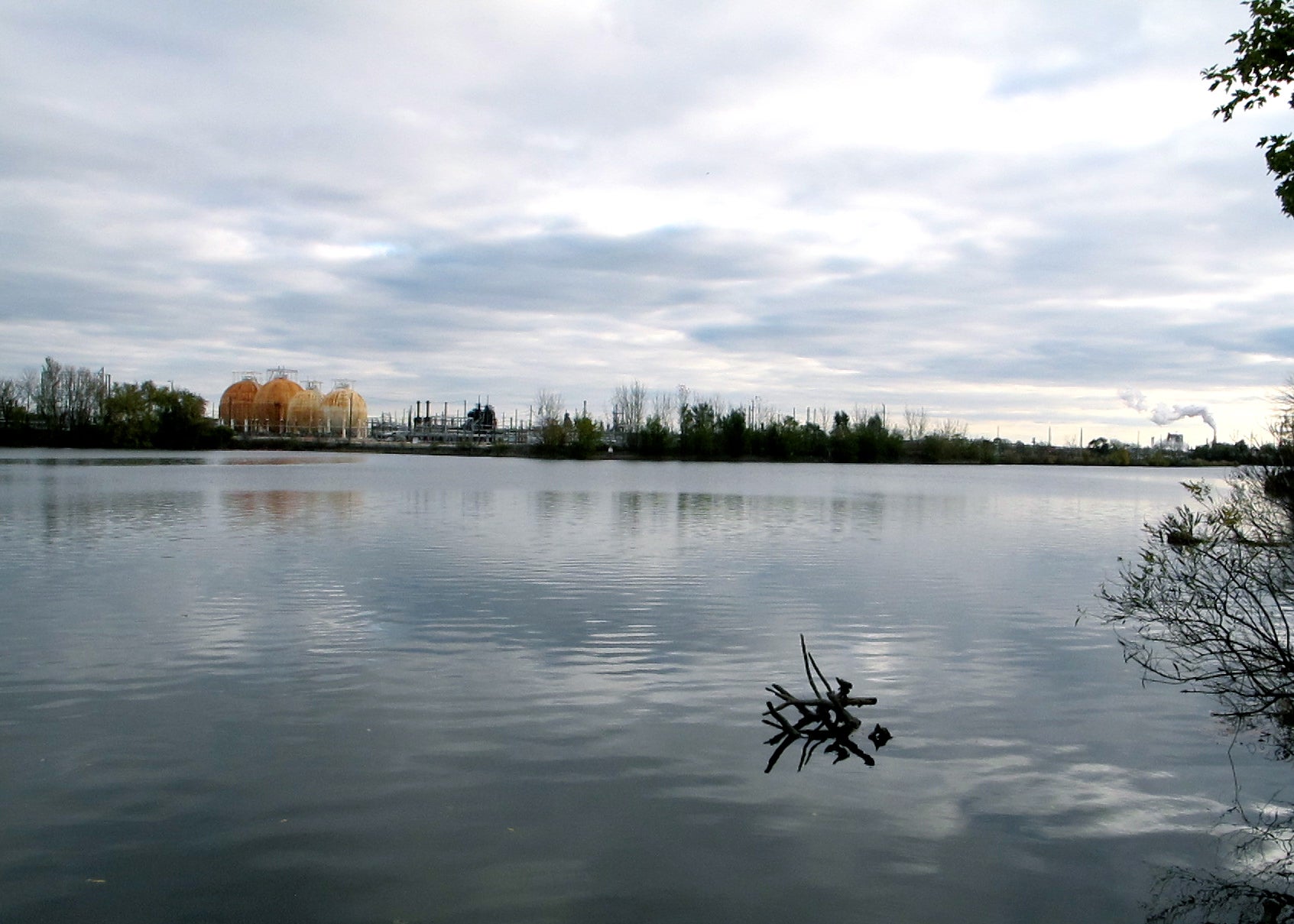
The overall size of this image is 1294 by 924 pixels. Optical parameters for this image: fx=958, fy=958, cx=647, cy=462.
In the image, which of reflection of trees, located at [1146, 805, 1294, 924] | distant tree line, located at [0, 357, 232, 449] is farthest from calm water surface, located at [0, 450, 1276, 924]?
distant tree line, located at [0, 357, 232, 449]

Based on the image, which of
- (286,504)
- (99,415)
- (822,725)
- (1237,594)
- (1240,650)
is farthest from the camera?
(99,415)

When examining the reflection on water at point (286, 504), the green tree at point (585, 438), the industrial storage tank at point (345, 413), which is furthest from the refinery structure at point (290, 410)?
the reflection on water at point (286, 504)

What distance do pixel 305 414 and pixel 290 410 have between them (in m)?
2.01

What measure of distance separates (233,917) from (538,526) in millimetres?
20791

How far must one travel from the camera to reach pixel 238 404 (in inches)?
4764

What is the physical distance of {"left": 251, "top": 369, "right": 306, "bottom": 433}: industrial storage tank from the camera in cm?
11738

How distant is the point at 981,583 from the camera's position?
59.6 feet

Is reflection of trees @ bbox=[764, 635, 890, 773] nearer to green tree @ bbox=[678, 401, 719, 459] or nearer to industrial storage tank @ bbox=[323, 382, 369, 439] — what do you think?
green tree @ bbox=[678, 401, 719, 459]

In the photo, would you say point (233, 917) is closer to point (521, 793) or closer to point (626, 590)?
point (521, 793)

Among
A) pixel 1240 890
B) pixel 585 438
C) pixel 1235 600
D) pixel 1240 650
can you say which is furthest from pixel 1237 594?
pixel 585 438

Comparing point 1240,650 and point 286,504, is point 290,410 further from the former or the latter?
point 1240,650

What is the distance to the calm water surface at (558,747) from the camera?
5.94 m

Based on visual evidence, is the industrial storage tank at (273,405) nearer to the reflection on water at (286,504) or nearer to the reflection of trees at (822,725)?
the reflection on water at (286,504)

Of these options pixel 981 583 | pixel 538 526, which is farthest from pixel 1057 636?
pixel 538 526
